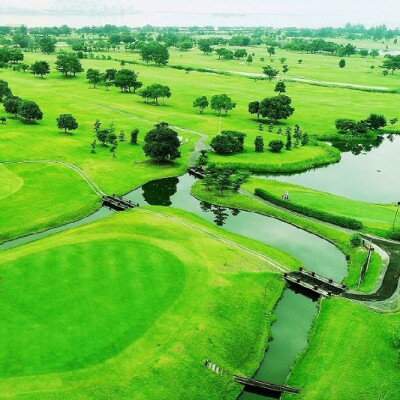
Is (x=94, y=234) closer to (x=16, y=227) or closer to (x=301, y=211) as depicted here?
(x=16, y=227)

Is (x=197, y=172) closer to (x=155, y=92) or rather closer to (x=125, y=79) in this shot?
(x=155, y=92)

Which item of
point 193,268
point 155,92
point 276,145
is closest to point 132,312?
point 193,268

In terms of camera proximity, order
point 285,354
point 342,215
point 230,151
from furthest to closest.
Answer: point 230,151
point 342,215
point 285,354

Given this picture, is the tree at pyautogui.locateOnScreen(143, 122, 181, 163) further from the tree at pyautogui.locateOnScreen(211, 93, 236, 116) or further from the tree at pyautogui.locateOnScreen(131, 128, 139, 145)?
the tree at pyautogui.locateOnScreen(211, 93, 236, 116)

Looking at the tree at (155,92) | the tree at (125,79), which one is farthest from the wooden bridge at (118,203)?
the tree at (125,79)

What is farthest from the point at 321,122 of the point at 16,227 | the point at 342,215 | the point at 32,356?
the point at 32,356

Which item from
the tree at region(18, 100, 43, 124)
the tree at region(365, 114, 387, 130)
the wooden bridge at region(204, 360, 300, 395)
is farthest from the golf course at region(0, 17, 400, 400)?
the tree at region(365, 114, 387, 130)
